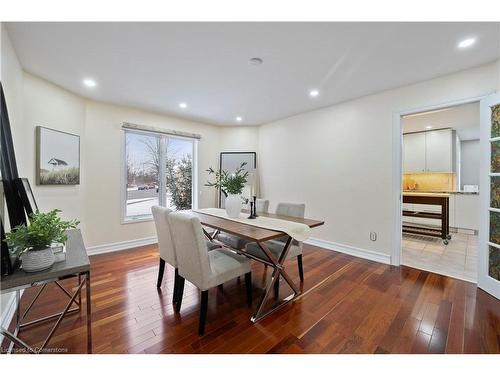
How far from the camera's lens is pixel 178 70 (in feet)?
8.04

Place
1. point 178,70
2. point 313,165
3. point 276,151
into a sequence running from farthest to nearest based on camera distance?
1. point 276,151
2. point 313,165
3. point 178,70

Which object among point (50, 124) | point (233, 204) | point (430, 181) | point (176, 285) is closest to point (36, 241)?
point (176, 285)

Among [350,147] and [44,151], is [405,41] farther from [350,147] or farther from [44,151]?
[44,151]

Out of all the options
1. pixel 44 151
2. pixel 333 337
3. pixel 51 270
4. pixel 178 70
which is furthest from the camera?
pixel 44 151

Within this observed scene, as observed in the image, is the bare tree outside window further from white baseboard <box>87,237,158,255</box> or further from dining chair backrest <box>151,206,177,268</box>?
dining chair backrest <box>151,206,177,268</box>

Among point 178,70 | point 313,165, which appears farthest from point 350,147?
point 178,70

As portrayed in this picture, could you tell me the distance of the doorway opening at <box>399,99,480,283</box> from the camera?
3330 mm

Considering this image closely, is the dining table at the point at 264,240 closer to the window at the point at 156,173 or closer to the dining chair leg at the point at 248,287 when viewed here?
the dining chair leg at the point at 248,287

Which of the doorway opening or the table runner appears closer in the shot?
the table runner

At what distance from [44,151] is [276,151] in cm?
372

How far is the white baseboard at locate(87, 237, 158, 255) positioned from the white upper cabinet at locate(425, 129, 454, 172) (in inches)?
250

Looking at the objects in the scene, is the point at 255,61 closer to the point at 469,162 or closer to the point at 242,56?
the point at 242,56

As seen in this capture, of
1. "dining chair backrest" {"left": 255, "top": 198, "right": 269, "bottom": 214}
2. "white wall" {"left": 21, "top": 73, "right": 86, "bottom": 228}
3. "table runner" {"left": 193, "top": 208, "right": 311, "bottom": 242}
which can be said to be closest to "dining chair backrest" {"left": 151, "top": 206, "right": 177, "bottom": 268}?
"table runner" {"left": 193, "top": 208, "right": 311, "bottom": 242}

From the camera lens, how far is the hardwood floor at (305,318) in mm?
1537
